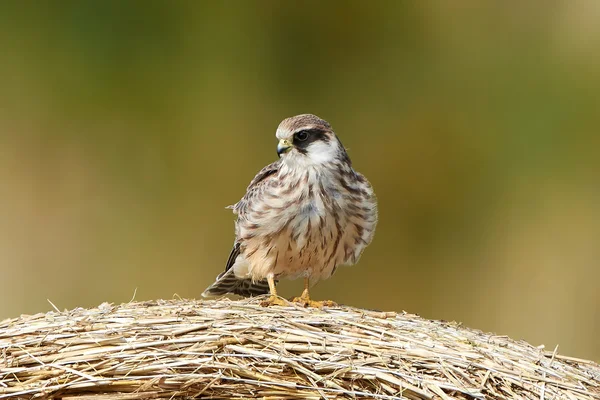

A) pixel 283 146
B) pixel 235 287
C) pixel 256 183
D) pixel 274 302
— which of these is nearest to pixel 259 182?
pixel 256 183

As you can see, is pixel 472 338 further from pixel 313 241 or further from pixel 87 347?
pixel 87 347

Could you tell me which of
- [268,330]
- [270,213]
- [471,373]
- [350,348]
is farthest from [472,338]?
[270,213]

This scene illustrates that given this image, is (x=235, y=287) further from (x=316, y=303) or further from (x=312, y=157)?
(x=312, y=157)

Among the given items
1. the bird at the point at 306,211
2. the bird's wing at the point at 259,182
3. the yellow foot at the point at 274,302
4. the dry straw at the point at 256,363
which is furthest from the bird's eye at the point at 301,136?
the dry straw at the point at 256,363

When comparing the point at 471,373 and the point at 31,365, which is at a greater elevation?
the point at 471,373

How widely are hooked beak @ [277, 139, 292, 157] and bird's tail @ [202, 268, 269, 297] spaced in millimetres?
1125

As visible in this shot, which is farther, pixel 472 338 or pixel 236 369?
pixel 472 338

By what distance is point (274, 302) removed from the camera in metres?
4.08

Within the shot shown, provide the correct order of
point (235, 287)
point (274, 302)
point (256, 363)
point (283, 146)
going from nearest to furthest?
point (256, 363), point (274, 302), point (283, 146), point (235, 287)

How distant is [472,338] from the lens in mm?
3660

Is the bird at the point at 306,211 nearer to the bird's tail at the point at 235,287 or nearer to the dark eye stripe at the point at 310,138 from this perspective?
the dark eye stripe at the point at 310,138

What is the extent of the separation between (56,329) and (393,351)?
1.51 meters

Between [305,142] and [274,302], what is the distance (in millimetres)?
889

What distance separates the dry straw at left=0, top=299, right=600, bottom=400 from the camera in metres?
3.21
